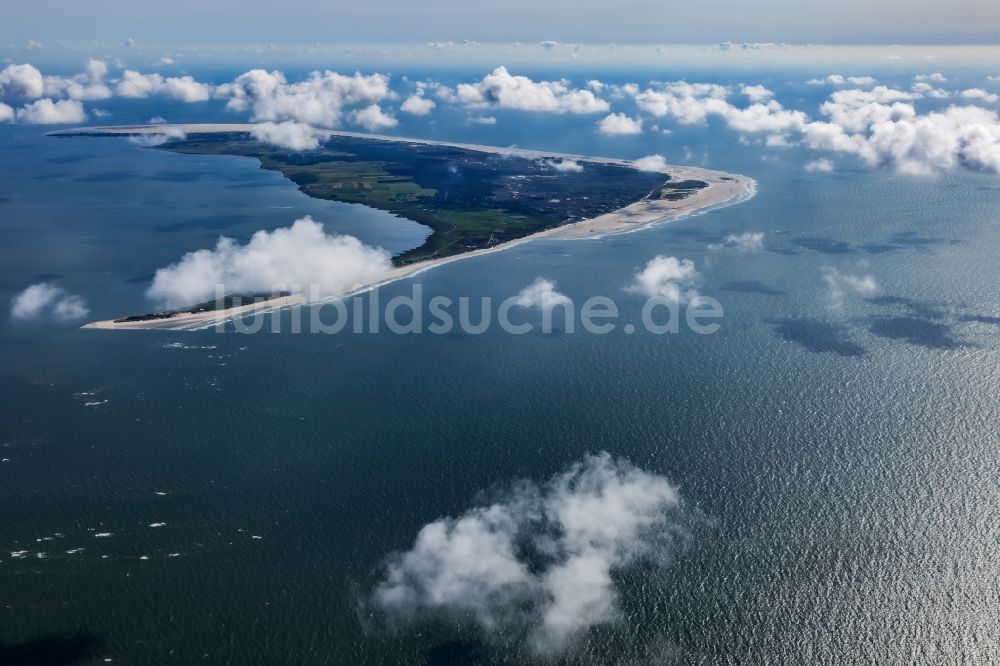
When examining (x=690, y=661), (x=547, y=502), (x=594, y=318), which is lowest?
(x=690, y=661)

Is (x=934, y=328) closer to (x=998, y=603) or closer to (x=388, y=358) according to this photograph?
(x=998, y=603)

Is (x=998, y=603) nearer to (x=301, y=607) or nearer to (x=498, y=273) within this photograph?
(x=301, y=607)

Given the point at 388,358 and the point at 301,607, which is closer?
the point at 301,607

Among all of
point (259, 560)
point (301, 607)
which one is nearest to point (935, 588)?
→ point (301, 607)

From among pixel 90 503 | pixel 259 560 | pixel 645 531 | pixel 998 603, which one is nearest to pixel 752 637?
pixel 645 531

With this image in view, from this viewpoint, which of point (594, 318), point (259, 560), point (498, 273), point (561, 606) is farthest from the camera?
point (498, 273)

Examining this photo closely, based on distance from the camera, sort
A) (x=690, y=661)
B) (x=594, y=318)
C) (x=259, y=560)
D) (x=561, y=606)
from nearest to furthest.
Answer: (x=690, y=661) → (x=561, y=606) → (x=259, y=560) → (x=594, y=318)

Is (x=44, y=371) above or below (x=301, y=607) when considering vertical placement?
above
